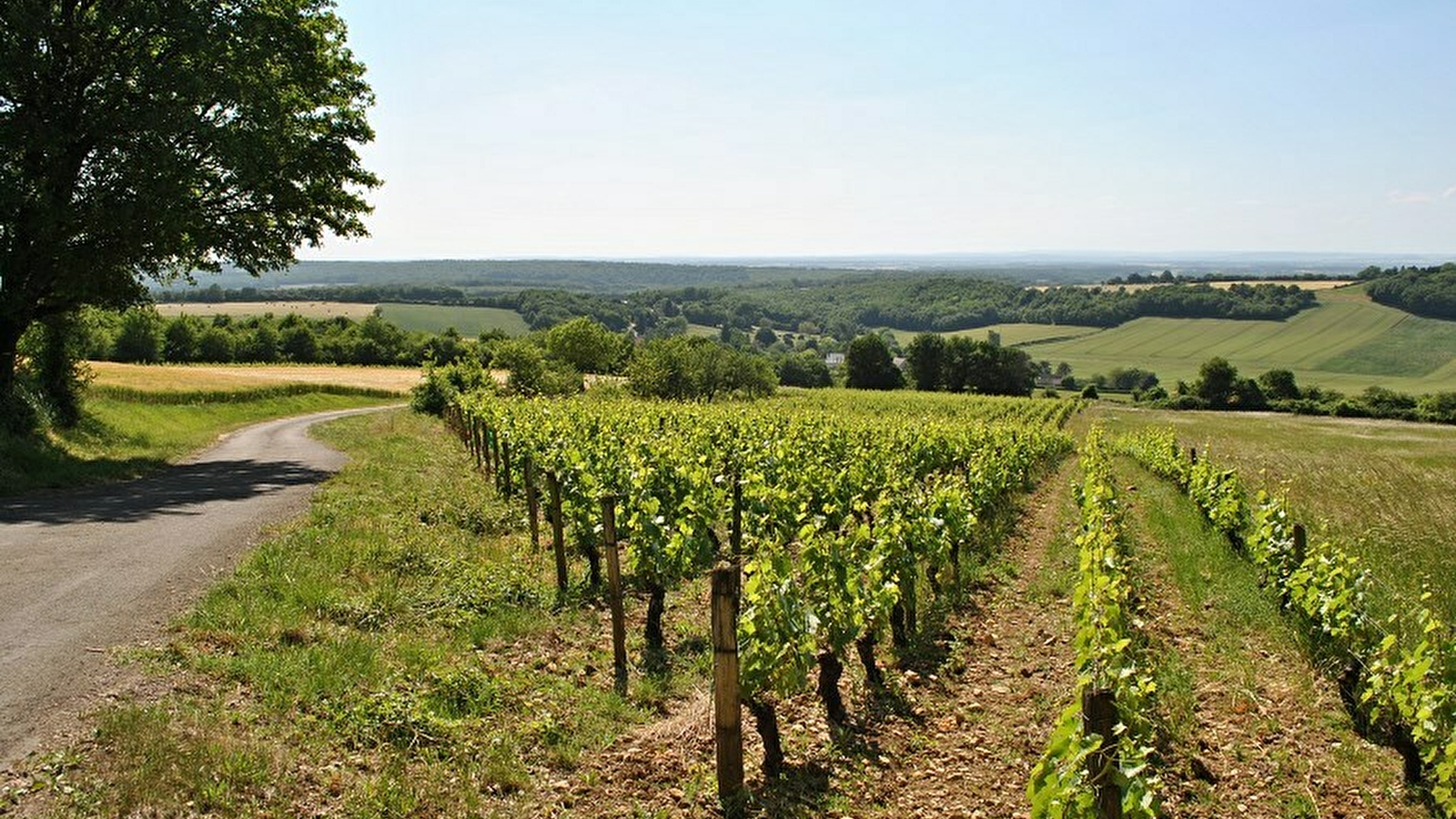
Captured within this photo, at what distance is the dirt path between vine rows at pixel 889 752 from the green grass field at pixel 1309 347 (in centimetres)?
10602

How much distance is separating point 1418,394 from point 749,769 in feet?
351

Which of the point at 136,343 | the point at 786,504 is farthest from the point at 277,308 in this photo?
the point at 786,504

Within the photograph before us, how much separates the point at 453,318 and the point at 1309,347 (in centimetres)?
14680

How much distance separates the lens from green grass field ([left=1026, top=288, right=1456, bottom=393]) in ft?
340

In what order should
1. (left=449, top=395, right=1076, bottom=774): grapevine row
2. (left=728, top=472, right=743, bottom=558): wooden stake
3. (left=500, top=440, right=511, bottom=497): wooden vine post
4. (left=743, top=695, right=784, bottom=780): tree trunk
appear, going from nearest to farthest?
1. (left=743, top=695, right=784, bottom=780): tree trunk
2. (left=449, top=395, right=1076, bottom=774): grapevine row
3. (left=728, top=472, right=743, bottom=558): wooden stake
4. (left=500, top=440, right=511, bottom=497): wooden vine post

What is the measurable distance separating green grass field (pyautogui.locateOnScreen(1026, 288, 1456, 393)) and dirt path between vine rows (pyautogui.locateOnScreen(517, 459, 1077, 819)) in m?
106

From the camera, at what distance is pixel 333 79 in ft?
74.3

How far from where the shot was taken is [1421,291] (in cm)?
13312

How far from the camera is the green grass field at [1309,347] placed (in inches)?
4075

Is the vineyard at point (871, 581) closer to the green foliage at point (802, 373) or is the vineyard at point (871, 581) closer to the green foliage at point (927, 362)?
the green foliage at point (927, 362)

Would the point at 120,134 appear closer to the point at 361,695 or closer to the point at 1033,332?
the point at 361,695

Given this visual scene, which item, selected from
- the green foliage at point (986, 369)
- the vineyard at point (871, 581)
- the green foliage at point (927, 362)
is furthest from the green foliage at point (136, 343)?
the green foliage at point (986, 369)

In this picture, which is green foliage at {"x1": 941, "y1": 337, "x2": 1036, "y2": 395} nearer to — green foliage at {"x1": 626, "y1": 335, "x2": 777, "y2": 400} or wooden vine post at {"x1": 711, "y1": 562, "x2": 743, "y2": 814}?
green foliage at {"x1": 626, "y1": 335, "x2": 777, "y2": 400}

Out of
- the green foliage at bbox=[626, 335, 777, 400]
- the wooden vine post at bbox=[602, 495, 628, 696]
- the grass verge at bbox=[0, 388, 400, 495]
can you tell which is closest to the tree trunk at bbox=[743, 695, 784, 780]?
the wooden vine post at bbox=[602, 495, 628, 696]
